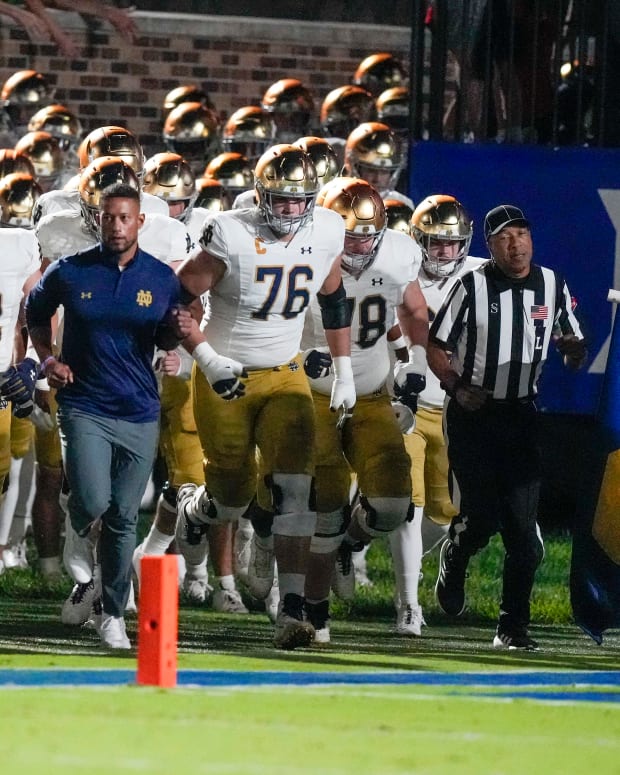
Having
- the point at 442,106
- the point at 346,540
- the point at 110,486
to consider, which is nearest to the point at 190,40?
the point at 442,106

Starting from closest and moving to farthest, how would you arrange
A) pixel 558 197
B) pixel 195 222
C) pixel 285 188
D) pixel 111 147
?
1. pixel 285 188
2. pixel 111 147
3. pixel 195 222
4. pixel 558 197

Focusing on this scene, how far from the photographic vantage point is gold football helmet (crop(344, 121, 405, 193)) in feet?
36.7

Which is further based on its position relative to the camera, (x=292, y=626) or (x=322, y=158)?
(x=322, y=158)

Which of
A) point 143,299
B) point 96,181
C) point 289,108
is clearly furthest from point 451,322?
point 289,108

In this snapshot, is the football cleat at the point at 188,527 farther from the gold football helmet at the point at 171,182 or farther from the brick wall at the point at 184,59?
the brick wall at the point at 184,59

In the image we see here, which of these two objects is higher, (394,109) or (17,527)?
(394,109)

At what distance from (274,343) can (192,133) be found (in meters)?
4.90

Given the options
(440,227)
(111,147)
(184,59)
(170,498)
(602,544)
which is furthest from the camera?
(184,59)

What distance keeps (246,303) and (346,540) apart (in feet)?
4.54

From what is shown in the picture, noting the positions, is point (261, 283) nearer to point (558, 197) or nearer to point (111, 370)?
point (111, 370)

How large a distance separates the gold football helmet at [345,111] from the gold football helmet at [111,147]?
3756 millimetres

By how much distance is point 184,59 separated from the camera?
15664mm

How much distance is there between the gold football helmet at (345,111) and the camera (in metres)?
13.4

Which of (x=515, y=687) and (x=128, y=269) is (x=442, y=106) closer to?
(x=128, y=269)
